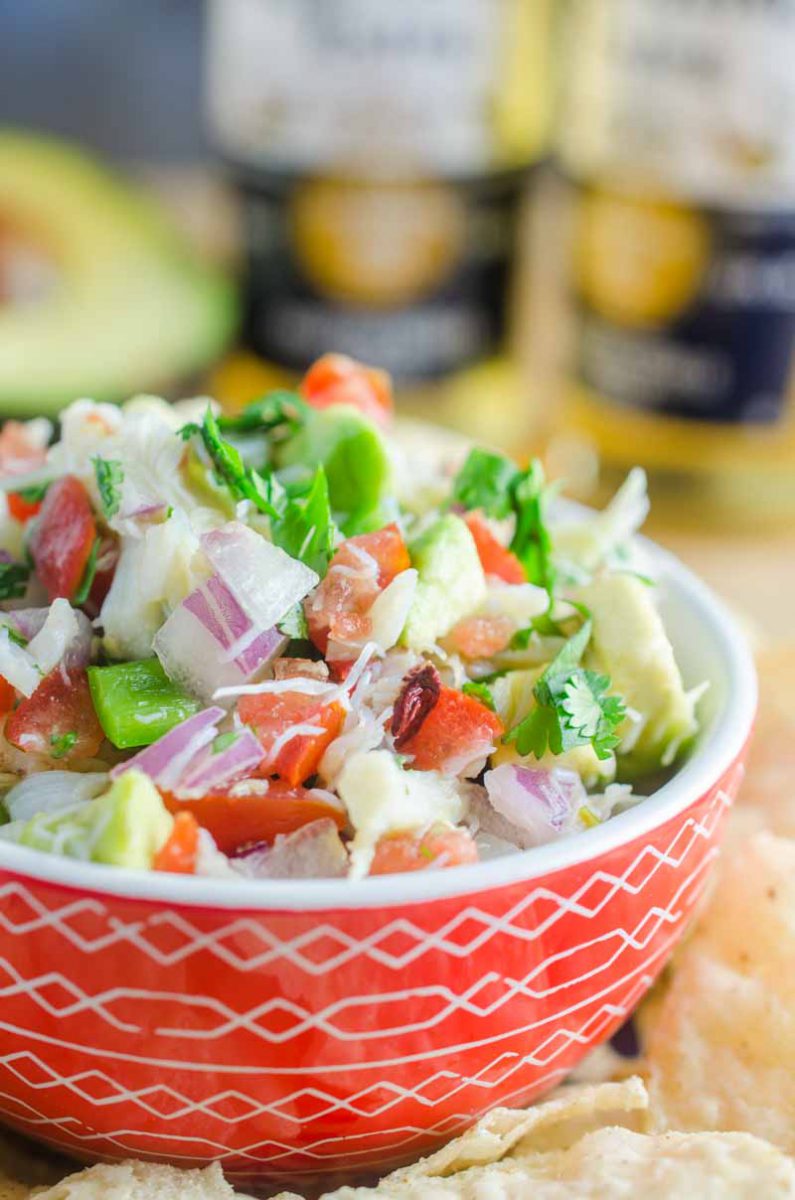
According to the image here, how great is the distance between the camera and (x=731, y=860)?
54.9 inches

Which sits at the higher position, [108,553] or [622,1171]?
[108,553]

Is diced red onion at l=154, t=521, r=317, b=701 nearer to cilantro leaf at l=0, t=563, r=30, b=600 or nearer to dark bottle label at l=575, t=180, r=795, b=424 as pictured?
cilantro leaf at l=0, t=563, r=30, b=600

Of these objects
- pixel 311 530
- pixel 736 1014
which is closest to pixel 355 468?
pixel 311 530

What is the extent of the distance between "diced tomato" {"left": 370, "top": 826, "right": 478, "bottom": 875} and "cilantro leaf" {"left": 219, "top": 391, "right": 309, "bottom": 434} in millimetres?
432

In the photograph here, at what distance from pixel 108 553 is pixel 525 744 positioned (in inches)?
14.3

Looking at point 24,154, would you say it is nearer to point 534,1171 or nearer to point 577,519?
point 577,519

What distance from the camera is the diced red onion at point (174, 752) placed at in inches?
39.4

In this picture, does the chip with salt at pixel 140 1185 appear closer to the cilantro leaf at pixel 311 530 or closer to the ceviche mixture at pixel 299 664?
the ceviche mixture at pixel 299 664

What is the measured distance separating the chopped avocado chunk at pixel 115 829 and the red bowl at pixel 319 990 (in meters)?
0.02

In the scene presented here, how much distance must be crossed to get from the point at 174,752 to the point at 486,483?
421mm

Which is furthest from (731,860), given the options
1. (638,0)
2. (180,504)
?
(638,0)

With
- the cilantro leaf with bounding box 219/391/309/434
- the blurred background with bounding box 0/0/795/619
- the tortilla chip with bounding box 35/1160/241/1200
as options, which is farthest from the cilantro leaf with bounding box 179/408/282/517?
the blurred background with bounding box 0/0/795/619

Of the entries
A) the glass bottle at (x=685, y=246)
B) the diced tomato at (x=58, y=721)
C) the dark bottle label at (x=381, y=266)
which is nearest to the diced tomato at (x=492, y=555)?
the diced tomato at (x=58, y=721)

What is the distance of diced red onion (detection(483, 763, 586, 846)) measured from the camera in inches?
41.9
